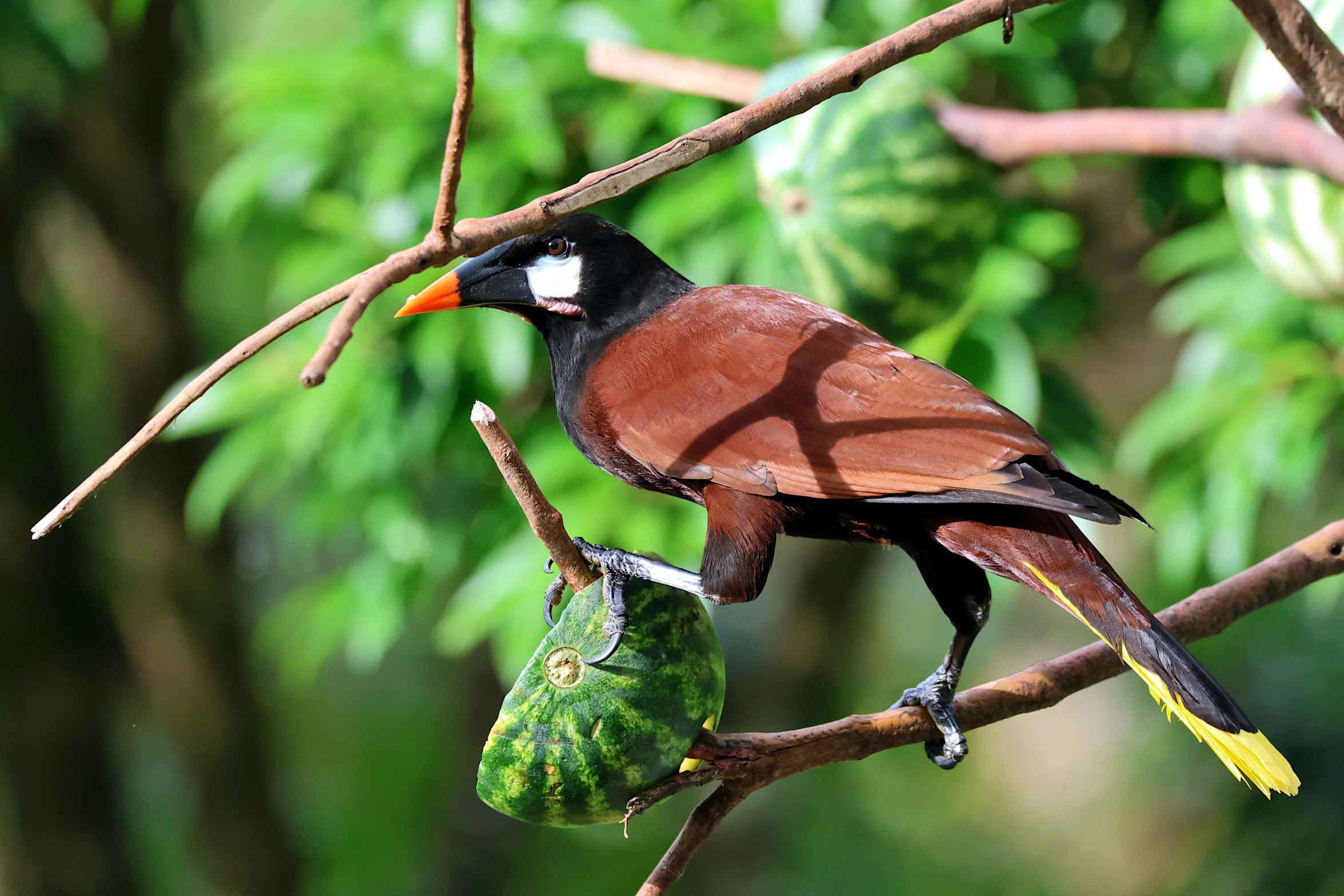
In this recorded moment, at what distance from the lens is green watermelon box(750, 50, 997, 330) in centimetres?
107

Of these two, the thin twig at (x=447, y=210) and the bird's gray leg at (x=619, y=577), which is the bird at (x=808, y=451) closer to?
the bird's gray leg at (x=619, y=577)

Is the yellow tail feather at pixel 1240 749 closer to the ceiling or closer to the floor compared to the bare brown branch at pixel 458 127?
closer to the floor

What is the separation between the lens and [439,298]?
70cm

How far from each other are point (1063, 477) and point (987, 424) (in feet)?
0.17

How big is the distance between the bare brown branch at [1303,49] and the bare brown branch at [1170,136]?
0.76ft

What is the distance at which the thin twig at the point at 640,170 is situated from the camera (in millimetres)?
447

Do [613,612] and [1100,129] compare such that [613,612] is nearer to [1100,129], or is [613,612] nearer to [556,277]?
[556,277]

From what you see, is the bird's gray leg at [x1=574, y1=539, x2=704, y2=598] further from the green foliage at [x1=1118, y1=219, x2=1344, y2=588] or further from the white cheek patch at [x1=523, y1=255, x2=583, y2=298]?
the green foliage at [x1=1118, y1=219, x2=1344, y2=588]

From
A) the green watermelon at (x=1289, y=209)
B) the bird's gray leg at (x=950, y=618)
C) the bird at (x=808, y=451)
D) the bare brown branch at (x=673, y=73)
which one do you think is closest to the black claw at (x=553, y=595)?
the bird at (x=808, y=451)

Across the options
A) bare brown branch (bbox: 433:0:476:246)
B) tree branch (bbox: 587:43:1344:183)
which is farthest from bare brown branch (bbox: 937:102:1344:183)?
bare brown branch (bbox: 433:0:476:246)

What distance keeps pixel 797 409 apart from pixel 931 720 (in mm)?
234

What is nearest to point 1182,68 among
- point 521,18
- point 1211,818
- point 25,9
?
point 521,18

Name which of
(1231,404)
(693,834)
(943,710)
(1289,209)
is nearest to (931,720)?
(943,710)

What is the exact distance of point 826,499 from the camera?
0.66 metres
